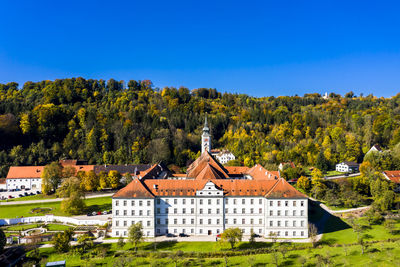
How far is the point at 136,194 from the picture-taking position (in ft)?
152

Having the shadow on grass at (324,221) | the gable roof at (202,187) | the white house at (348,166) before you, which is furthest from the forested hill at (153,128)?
the gable roof at (202,187)

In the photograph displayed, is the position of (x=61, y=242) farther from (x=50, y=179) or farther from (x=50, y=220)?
(x=50, y=179)

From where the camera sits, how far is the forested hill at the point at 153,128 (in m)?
99.2

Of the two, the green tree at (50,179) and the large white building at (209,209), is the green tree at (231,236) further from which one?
the green tree at (50,179)

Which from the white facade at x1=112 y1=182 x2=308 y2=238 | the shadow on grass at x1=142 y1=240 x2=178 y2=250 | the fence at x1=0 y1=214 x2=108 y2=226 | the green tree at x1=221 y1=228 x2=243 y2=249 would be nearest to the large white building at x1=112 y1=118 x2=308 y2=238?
the white facade at x1=112 y1=182 x2=308 y2=238

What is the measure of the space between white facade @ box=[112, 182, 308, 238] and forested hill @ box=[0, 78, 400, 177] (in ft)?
161

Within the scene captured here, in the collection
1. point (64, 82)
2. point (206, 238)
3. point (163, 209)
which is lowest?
point (206, 238)

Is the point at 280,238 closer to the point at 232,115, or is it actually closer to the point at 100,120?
the point at 100,120

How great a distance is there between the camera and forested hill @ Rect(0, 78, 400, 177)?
3907 inches

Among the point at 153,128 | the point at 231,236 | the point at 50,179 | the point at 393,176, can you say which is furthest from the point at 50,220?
the point at 393,176

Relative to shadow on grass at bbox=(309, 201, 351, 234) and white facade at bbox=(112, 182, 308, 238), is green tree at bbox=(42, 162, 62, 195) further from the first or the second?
shadow on grass at bbox=(309, 201, 351, 234)

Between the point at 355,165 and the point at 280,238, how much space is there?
6138 cm

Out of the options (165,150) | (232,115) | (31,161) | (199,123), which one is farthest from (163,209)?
(232,115)

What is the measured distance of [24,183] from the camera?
79.3 meters
